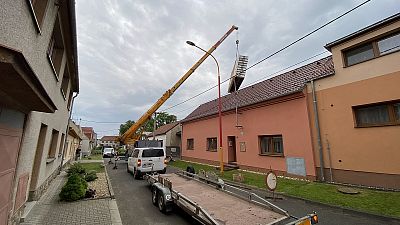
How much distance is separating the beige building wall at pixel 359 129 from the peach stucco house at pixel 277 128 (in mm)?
779

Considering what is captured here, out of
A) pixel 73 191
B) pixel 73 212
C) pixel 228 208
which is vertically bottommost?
pixel 73 212

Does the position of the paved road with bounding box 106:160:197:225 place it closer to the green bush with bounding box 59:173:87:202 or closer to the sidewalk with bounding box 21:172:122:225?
the sidewalk with bounding box 21:172:122:225

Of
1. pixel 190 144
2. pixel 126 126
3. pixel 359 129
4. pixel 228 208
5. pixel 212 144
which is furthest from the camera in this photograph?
pixel 126 126

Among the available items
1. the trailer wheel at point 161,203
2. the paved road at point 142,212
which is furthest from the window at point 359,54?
the trailer wheel at point 161,203

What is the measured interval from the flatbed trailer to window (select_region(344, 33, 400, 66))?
841 cm

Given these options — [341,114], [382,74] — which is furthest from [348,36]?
[341,114]

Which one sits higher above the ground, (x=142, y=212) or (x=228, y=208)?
(x=228, y=208)

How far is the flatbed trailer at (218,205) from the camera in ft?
13.8

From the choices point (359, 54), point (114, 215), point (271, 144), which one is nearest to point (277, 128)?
point (271, 144)

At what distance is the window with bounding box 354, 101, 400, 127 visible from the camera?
8.26 metres

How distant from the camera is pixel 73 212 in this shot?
21.0 ft

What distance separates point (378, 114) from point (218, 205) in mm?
8356

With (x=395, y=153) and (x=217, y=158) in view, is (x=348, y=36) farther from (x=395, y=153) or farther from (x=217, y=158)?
(x=217, y=158)

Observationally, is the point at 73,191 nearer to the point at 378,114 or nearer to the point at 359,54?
the point at 378,114
